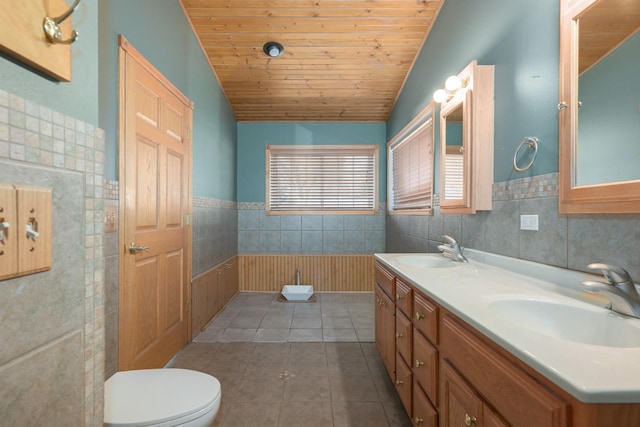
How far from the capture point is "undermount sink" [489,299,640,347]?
2.60 feet

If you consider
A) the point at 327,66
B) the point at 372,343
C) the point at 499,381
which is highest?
the point at 327,66

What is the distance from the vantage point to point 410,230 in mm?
3049

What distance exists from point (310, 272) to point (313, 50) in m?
2.79

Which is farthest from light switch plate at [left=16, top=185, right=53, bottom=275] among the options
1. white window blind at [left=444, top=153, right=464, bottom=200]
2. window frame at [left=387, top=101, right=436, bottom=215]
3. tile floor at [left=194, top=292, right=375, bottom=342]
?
window frame at [left=387, top=101, right=436, bottom=215]

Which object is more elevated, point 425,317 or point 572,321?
point 572,321

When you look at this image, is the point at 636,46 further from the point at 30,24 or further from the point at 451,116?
the point at 30,24

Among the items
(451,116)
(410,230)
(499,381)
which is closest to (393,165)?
(410,230)

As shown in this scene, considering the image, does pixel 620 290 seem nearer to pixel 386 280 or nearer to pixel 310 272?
pixel 386 280

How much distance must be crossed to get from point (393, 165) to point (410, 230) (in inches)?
44.4

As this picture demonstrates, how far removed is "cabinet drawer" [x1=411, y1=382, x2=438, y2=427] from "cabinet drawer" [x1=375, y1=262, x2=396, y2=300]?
1.67 ft

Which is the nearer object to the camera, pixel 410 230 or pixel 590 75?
pixel 590 75

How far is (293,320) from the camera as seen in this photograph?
3.04 metres

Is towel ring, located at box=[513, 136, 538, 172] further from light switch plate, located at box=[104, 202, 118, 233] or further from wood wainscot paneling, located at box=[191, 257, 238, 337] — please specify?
wood wainscot paneling, located at box=[191, 257, 238, 337]

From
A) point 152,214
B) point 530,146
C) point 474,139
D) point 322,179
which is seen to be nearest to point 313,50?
point 322,179
